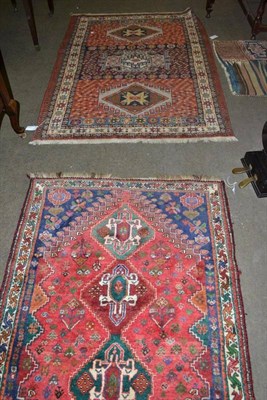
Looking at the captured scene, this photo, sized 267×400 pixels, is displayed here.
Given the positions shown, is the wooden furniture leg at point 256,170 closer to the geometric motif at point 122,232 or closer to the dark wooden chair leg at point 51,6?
the geometric motif at point 122,232

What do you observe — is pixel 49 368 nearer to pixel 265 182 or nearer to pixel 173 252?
pixel 173 252

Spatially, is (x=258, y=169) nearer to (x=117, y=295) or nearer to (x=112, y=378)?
(x=117, y=295)

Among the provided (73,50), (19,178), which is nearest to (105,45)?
(73,50)

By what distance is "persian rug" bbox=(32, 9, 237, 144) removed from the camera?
2.36m

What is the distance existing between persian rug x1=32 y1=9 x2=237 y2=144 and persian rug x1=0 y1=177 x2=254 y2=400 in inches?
18.1

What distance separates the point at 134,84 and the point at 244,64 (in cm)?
91

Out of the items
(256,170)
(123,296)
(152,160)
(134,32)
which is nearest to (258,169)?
(256,170)

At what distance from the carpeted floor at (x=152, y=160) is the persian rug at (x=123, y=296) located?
0.07m

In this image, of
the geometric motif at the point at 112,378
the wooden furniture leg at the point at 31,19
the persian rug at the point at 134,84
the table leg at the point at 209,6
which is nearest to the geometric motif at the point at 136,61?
Result: the persian rug at the point at 134,84

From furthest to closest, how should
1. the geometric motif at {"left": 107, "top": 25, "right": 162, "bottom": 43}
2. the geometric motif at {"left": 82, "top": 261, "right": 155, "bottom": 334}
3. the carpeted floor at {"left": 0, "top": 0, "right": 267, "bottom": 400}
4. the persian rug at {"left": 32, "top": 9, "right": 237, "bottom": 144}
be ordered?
1. the geometric motif at {"left": 107, "top": 25, "right": 162, "bottom": 43}
2. the persian rug at {"left": 32, "top": 9, "right": 237, "bottom": 144}
3. the carpeted floor at {"left": 0, "top": 0, "right": 267, "bottom": 400}
4. the geometric motif at {"left": 82, "top": 261, "right": 155, "bottom": 334}

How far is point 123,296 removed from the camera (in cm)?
163

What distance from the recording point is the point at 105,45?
306cm

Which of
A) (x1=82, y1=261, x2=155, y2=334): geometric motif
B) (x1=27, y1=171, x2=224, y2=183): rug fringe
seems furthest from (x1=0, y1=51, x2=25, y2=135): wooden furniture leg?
(x1=82, y1=261, x2=155, y2=334): geometric motif

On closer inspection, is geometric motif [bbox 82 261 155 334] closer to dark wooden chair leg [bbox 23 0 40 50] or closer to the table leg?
dark wooden chair leg [bbox 23 0 40 50]
